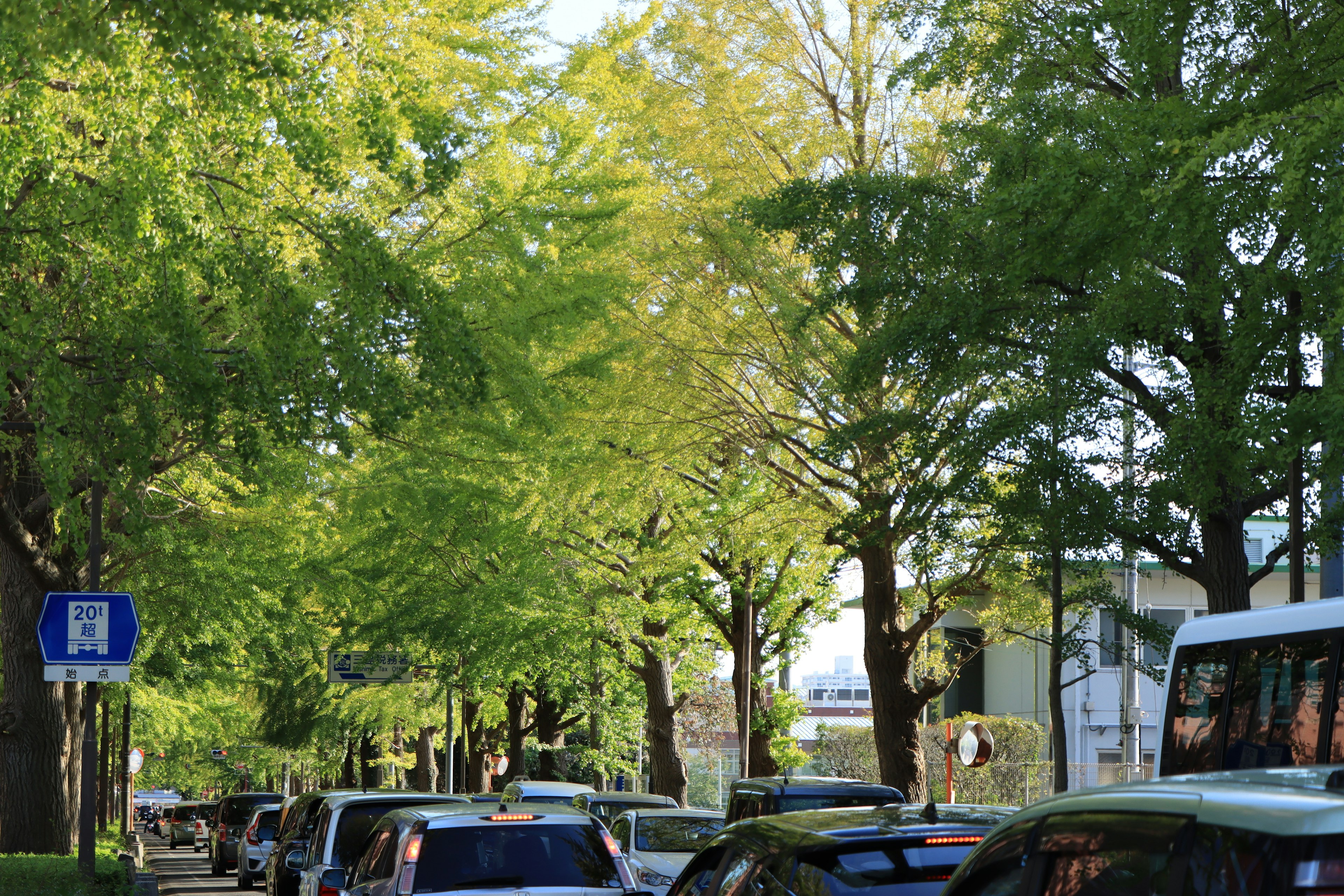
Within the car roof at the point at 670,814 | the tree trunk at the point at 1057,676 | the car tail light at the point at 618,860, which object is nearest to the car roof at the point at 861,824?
the car tail light at the point at 618,860

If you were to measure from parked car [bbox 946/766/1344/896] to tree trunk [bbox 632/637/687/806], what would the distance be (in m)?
28.9

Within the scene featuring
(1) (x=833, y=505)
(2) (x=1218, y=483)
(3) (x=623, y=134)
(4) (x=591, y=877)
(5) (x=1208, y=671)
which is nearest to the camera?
(4) (x=591, y=877)

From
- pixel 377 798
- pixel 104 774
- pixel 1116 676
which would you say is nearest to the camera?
pixel 377 798

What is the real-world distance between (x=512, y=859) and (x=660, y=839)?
770 cm

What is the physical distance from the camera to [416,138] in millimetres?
12375

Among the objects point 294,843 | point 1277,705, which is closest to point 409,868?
point 1277,705

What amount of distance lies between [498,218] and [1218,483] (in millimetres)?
8346

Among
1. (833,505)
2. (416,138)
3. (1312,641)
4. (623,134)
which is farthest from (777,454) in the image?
(1312,641)

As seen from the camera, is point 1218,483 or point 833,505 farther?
point 833,505

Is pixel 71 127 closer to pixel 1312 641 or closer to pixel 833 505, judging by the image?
pixel 1312 641

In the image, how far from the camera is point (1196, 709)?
1112 centimetres

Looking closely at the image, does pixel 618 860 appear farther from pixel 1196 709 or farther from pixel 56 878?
pixel 56 878

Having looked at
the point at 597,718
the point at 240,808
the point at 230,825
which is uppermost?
the point at 597,718

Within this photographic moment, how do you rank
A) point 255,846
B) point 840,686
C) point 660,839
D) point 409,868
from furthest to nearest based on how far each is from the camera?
point 840,686 → point 255,846 → point 660,839 → point 409,868
